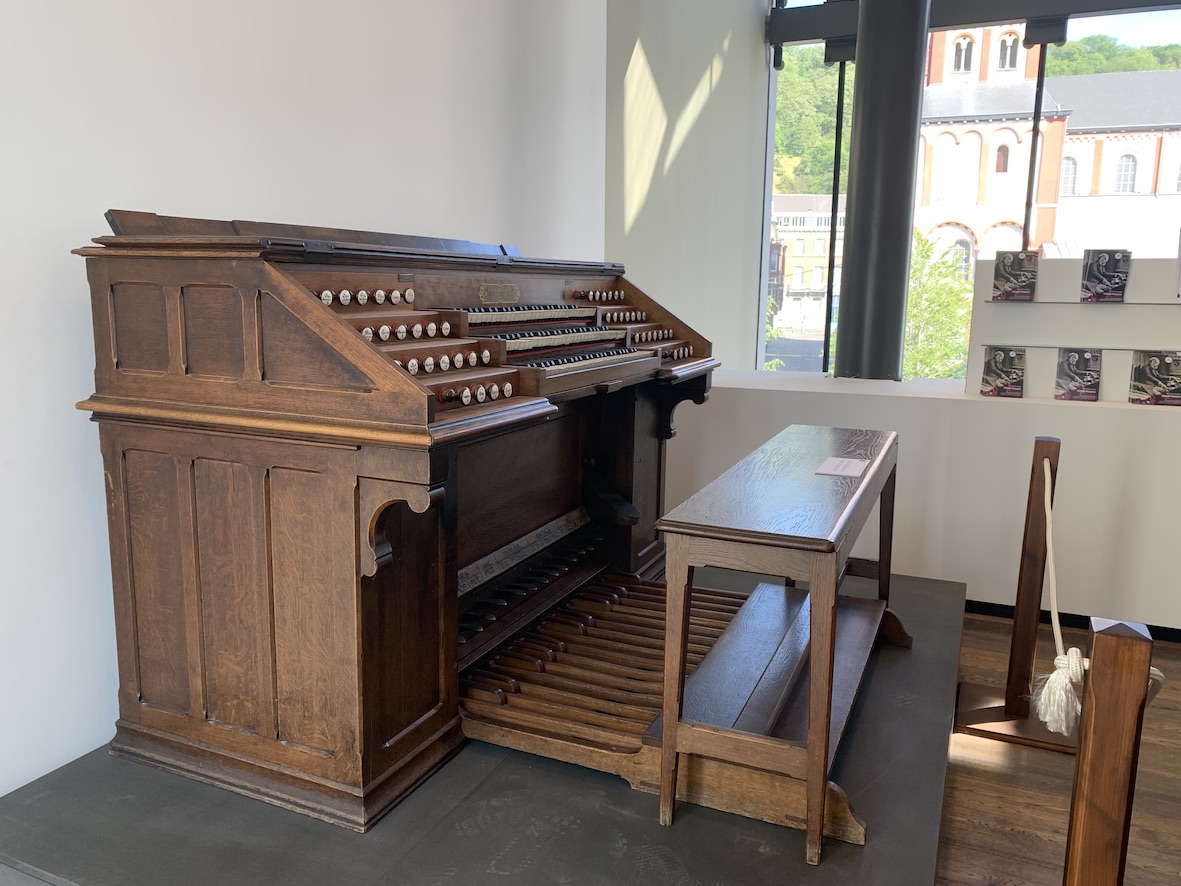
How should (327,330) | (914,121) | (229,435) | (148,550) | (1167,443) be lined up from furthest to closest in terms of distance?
(914,121)
(1167,443)
(148,550)
(229,435)
(327,330)

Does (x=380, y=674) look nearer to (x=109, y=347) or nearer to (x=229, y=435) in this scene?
(x=229, y=435)

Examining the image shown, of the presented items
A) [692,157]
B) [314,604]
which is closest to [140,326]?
[314,604]

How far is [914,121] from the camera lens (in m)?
4.86

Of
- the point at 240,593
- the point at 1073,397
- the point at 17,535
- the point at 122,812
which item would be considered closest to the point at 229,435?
the point at 240,593

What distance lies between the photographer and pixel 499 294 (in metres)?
2.74

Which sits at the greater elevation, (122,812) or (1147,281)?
(1147,281)

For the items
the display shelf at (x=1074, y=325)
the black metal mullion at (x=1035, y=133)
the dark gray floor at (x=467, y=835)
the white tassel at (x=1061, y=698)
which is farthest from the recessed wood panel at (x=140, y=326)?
the black metal mullion at (x=1035, y=133)

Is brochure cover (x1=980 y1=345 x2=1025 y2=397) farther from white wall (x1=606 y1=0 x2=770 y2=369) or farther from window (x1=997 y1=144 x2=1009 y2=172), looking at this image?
window (x1=997 y1=144 x2=1009 y2=172)

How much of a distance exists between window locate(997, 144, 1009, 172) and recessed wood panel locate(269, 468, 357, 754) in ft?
22.6

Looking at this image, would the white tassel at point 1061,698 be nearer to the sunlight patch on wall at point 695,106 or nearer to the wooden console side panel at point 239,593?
the wooden console side panel at point 239,593

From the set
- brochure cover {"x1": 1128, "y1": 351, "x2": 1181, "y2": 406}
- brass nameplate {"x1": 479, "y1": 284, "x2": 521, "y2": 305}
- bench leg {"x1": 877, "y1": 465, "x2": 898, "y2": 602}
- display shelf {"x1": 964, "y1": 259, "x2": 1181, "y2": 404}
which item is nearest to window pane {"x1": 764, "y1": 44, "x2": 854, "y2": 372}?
display shelf {"x1": 964, "y1": 259, "x2": 1181, "y2": 404}

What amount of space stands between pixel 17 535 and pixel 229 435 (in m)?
0.63

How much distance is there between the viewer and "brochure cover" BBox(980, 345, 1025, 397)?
155 inches

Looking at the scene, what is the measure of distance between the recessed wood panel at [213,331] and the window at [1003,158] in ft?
→ 22.6
